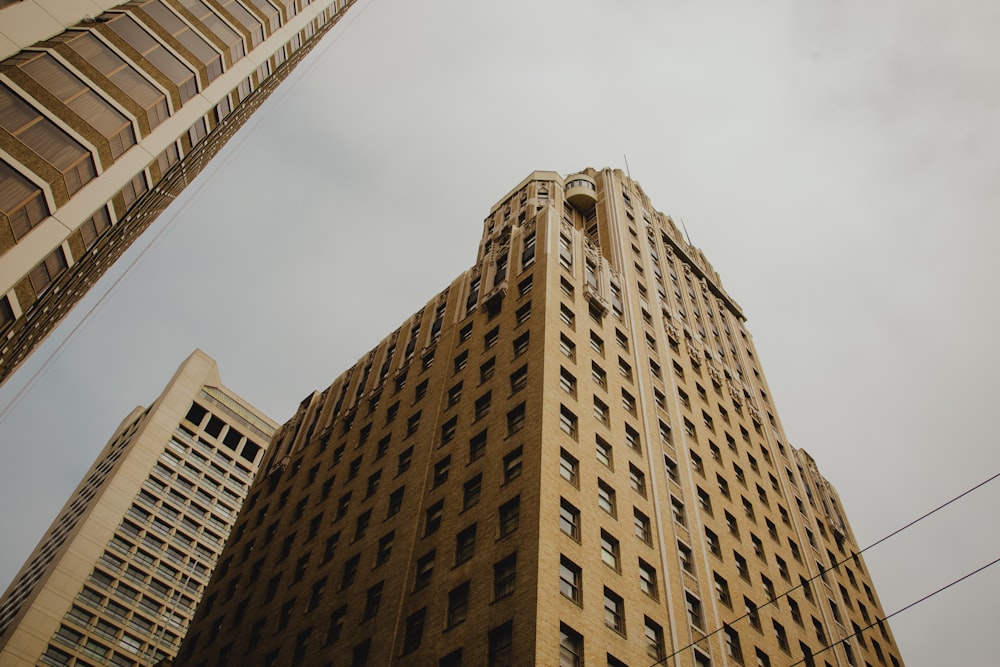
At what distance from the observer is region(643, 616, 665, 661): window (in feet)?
89.2

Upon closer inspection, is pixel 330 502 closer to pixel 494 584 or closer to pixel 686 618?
pixel 494 584

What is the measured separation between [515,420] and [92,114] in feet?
67.9

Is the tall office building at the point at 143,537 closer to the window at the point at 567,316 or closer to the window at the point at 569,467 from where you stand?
the window at the point at 567,316

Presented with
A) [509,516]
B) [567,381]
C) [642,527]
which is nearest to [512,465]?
[509,516]

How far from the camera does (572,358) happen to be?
37531mm

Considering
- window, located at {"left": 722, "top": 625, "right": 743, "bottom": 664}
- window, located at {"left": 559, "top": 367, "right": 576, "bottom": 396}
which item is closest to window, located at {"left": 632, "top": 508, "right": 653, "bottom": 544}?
window, located at {"left": 722, "top": 625, "right": 743, "bottom": 664}

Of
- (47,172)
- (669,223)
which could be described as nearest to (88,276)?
(47,172)

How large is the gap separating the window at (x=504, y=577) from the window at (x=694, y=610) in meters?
9.11

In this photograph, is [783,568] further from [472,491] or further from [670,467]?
[472,491]

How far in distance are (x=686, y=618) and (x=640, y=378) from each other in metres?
15.4

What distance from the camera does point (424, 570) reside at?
30156mm

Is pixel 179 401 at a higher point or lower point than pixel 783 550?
higher

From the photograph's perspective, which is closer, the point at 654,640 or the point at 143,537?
the point at 654,640

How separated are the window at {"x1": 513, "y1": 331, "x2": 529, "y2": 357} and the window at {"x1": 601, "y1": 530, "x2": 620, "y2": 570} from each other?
11464 millimetres
